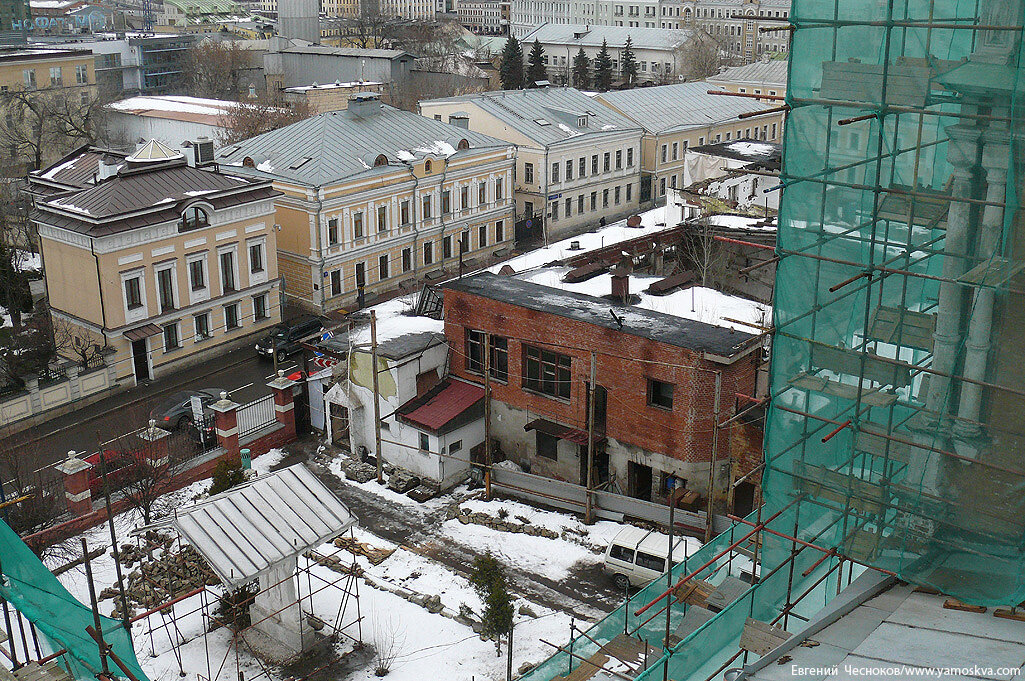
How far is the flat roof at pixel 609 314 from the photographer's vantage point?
984 inches

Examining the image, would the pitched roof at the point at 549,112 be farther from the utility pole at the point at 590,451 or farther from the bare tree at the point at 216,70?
the bare tree at the point at 216,70

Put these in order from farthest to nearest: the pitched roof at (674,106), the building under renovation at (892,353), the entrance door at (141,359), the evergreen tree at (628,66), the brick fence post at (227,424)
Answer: the evergreen tree at (628,66), the pitched roof at (674,106), the entrance door at (141,359), the brick fence post at (227,424), the building under renovation at (892,353)

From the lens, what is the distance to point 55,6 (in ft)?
503

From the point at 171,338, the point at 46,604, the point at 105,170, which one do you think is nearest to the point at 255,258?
the point at 171,338

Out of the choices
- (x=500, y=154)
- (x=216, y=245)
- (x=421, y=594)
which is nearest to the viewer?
(x=421, y=594)

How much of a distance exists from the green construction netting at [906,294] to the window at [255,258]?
94.1 ft

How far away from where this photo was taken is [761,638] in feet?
40.9

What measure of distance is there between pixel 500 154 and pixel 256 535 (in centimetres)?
3365

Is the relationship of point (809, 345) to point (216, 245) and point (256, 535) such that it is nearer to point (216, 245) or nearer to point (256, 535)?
point (256, 535)

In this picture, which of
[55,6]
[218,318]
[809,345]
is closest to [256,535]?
[809,345]

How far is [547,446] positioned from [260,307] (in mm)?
17175

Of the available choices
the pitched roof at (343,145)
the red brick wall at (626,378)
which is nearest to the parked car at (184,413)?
the red brick wall at (626,378)

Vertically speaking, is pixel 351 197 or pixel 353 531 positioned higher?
pixel 351 197

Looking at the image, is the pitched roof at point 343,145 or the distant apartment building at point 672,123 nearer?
the pitched roof at point 343,145
